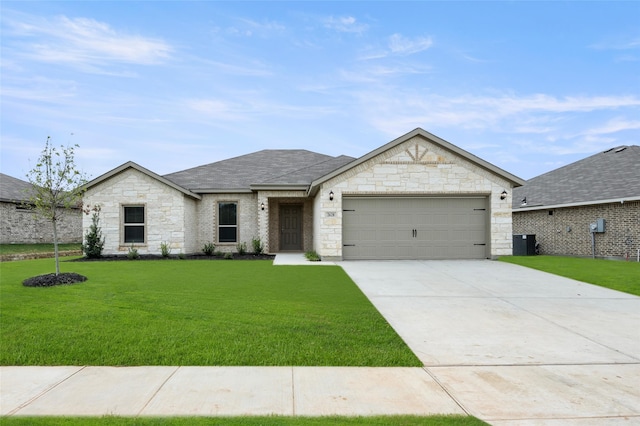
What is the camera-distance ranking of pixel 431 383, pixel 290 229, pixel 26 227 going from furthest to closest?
1. pixel 26 227
2. pixel 290 229
3. pixel 431 383

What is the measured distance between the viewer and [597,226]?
667 inches

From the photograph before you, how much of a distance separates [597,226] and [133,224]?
2181cm

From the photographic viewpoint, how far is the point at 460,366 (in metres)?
4.21

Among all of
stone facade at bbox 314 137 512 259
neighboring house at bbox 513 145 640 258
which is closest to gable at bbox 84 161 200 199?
stone facade at bbox 314 137 512 259

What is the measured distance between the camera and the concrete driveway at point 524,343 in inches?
129

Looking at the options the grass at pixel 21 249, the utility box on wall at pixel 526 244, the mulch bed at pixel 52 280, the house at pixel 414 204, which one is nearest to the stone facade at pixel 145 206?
the house at pixel 414 204


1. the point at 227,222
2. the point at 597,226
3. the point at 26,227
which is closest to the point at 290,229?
the point at 227,222

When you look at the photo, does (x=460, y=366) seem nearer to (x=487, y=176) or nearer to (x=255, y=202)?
(x=487, y=176)

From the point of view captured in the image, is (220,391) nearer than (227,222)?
Yes

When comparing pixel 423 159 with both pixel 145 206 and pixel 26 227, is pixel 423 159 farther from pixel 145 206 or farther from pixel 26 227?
pixel 26 227

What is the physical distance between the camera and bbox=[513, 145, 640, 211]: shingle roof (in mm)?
17000

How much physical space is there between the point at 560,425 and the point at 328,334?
9.40ft

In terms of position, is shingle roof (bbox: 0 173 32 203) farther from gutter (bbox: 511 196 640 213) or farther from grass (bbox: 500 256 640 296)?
gutter (bbox: 511 196 640 213)

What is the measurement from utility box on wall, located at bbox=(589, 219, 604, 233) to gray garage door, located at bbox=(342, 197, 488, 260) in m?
6.83
